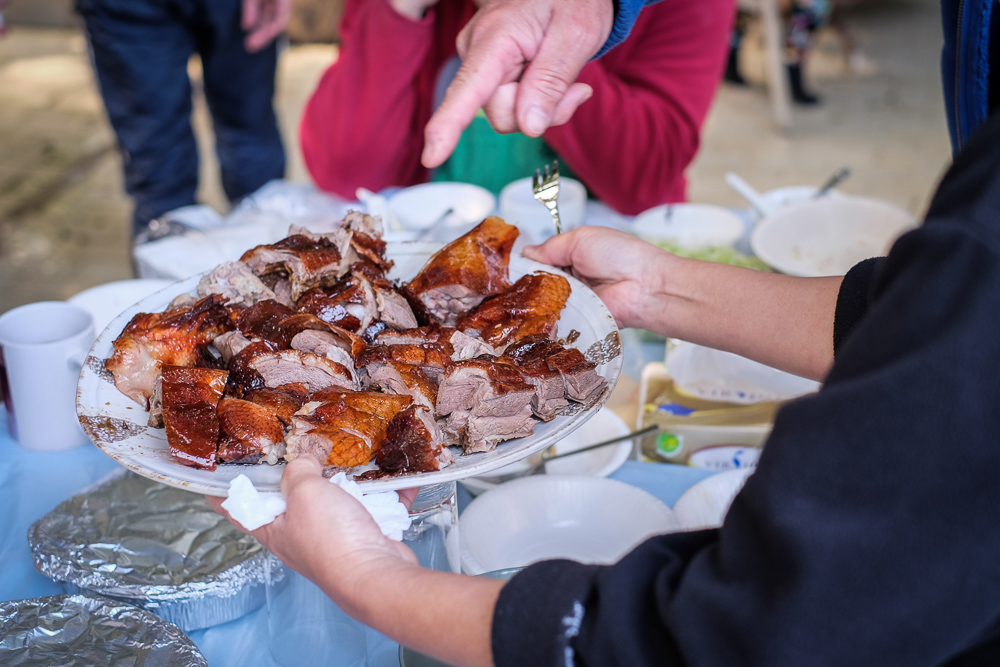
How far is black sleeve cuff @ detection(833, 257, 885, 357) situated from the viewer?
4.27ft

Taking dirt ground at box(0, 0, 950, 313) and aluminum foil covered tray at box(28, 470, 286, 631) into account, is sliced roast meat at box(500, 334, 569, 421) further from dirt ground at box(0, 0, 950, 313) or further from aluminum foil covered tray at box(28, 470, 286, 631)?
dirt ground at box(0, 0, 950, 313)

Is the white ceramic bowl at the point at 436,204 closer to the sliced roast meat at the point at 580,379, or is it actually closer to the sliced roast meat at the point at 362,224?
the sliced roast meat at the point at 362,224

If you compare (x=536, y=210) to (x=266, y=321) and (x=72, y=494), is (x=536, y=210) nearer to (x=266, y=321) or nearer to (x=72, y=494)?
(x=266, y=321)

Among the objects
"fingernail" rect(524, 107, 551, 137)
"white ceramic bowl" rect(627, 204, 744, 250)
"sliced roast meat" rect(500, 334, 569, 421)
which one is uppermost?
"fingernail" rect(524, 107, 551, 137)

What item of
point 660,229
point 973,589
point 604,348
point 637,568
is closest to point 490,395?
point 604,348

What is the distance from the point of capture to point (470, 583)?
951mm

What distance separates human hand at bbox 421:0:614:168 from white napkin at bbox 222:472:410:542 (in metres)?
0.57

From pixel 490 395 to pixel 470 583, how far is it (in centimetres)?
30

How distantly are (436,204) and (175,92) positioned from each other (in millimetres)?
1817

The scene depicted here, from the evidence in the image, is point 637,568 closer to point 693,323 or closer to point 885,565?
point 885,565

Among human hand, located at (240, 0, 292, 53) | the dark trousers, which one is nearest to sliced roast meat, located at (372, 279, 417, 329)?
the dark trousers

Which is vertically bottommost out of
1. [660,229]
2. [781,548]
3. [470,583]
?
[660,229]

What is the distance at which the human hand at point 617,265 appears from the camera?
66.2 inches

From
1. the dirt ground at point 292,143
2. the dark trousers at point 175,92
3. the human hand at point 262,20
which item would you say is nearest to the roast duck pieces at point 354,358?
the dark trousers at point 175,92
